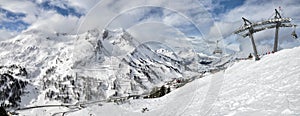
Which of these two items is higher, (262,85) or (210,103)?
(262,85)

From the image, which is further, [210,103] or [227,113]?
[210,103]

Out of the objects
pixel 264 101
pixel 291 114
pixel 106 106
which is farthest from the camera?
pixel 106 106

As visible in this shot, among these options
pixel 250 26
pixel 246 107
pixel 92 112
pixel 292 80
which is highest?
pixel 250 26

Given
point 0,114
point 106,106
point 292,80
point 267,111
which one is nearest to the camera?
point 267,111

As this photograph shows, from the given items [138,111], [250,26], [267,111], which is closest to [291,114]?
[267,111]

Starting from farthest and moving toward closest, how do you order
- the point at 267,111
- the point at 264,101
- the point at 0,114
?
1. the point at 0,114
2. the point at 264,101
3. the point at 267,111

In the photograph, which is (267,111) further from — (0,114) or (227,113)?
(0,114)

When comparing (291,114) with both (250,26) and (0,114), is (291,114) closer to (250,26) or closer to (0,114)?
(0,114)

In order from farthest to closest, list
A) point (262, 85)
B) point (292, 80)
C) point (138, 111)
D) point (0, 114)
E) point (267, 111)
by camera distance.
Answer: point (138, 111) → point (0, 114) → point (262, 85) → point (292, 80) → point (267, 111)

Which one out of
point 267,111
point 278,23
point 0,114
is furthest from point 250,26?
point 0,114
